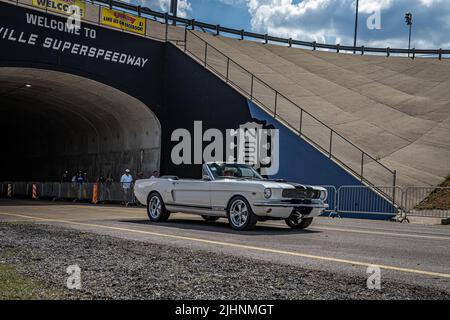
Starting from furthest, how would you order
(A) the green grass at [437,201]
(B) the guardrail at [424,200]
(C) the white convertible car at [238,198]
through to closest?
(A) the green grass at [437,201] < (B) the guardrail at [424,200] < (C) the white convertible car at [238,198]

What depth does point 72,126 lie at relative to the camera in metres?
36.0

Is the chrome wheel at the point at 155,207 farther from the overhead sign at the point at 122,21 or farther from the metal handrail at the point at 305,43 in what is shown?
the metal handrail at the point at 305,43

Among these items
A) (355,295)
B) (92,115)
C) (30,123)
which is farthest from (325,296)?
(30,123)

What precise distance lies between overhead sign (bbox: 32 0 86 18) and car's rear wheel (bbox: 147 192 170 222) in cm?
1408

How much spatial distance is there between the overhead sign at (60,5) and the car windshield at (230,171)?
15389mm

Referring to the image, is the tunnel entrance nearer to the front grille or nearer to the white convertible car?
the white convertible car

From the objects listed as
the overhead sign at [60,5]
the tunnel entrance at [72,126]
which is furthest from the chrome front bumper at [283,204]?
the overhead sign at [60,5]

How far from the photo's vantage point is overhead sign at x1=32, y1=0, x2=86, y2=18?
23.6 meters

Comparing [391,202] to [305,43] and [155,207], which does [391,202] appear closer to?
[155,207]

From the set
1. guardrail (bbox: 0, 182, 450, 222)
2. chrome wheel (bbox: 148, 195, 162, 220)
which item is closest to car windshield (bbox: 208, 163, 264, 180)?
chrome wheel (bbox: 148, 195, 162, 220)

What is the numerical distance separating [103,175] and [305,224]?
2282 centimetres

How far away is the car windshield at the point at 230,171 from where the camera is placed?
12.4m

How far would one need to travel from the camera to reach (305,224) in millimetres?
12797
